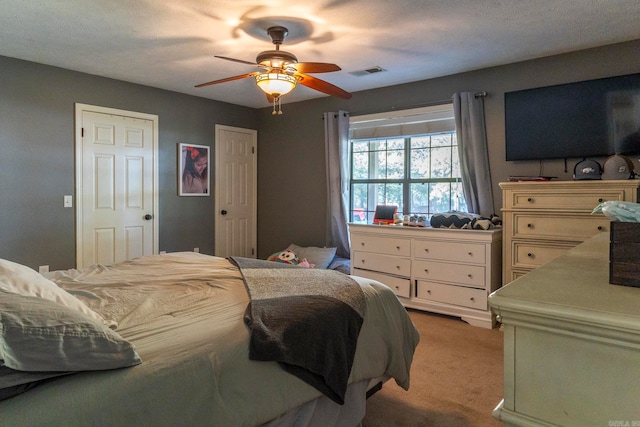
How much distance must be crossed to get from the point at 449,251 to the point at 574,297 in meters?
3.23

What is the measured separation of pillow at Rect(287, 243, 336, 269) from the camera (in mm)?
4814

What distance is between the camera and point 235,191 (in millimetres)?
5766

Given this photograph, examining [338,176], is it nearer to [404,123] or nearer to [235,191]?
[404,123]

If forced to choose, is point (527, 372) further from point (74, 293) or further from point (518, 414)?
point (74, 293)

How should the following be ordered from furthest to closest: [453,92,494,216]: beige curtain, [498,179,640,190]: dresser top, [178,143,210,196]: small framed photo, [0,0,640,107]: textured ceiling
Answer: [178,143,210,196]: small framed photo, [453,92,494,216]: beige curtain, [498,179,640,190]: dresser top, [0,0,640,107]: textured ceiling

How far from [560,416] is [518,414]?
0.20 ft

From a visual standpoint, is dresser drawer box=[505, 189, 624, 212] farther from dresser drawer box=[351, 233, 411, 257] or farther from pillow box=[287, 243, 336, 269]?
pillow box=[287, 243, 336, 269]

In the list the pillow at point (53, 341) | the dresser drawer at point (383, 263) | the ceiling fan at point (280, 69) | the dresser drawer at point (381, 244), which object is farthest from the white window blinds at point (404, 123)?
the pillow at point (53, 341)

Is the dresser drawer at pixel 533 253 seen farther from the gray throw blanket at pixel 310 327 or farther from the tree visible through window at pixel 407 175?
the gray throw blanket at pixel 310 327

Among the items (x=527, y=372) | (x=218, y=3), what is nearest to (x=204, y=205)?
(x=218, y=3)

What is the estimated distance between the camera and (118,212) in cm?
457

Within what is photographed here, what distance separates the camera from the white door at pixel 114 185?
430 centimetres

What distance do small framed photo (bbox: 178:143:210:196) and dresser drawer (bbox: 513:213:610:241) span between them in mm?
3801

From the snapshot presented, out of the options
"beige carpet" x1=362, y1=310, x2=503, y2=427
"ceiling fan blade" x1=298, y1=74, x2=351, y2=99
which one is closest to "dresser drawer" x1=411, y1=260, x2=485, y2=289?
"beige carpet" x1=362, y1=310, x2=503, y2=427
